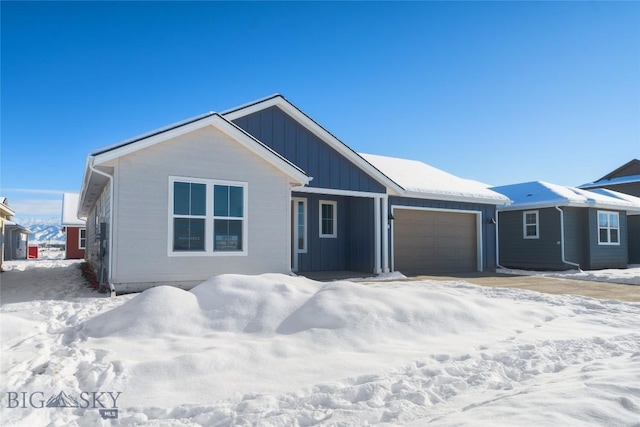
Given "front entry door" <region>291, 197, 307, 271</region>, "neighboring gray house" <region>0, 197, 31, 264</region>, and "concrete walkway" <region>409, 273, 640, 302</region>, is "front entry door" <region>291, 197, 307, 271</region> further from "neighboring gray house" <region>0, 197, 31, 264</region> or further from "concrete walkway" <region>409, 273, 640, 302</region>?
"neighboring gray house" <region>0, 197, 31, 264</region>

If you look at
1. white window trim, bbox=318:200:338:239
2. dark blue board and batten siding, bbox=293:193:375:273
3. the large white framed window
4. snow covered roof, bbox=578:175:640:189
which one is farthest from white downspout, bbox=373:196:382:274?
snow covered roof, bbox=578:175:640:189

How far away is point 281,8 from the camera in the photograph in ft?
32.1

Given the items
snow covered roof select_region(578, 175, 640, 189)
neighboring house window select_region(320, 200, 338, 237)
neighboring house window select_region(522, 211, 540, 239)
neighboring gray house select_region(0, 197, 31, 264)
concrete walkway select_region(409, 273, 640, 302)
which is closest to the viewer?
concrete walkway select_region(409, 273, 640, 302)

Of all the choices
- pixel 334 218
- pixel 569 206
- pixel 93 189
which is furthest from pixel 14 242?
pixel 569 206

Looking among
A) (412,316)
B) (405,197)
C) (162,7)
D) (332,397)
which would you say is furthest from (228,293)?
(405,197)

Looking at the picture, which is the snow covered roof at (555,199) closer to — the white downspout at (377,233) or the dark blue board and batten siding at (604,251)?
the dark blue board and batten siding at (604,251)

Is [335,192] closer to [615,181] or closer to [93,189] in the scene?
[93,189]

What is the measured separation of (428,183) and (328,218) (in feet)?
12.3

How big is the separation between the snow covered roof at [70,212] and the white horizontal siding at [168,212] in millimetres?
19360

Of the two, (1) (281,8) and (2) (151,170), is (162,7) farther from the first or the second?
(2) (151,170)

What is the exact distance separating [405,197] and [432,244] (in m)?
2.11

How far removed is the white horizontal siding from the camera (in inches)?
308

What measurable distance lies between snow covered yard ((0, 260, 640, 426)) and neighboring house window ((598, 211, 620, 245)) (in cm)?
1147

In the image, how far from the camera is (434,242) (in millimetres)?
13883
